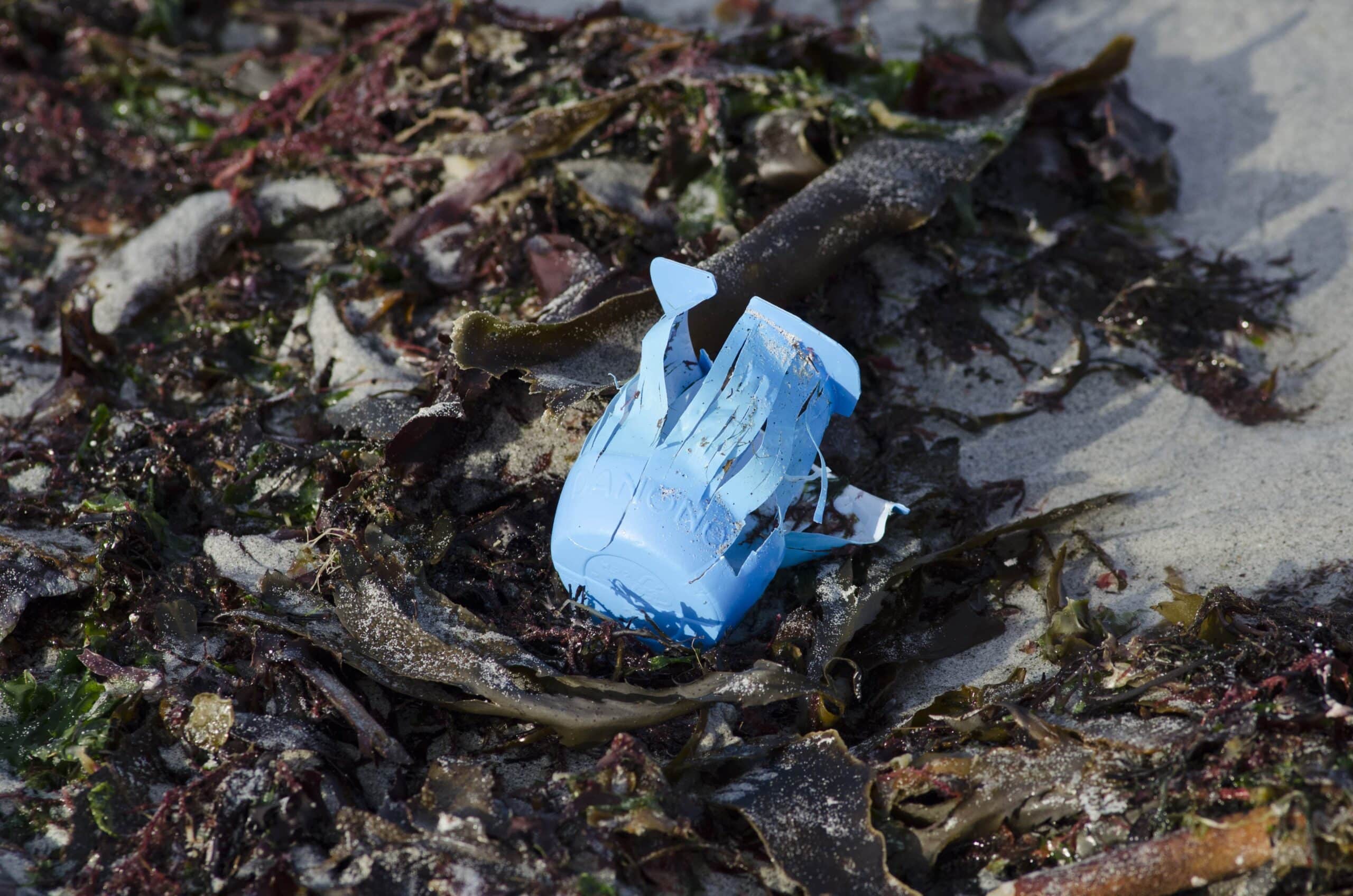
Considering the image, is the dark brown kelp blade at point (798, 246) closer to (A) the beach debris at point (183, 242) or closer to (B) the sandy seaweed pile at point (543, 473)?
(B) the sandy seaweed pile at point (543, 473)

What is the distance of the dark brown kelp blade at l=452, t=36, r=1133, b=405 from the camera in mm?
2275

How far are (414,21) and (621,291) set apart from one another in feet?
5.28

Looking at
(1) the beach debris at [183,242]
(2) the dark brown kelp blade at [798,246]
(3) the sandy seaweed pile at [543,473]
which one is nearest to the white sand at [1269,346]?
(3) the sandy seaweed pile at [543,473]

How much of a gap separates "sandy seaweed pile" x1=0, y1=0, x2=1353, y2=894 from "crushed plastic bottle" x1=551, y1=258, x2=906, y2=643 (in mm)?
159

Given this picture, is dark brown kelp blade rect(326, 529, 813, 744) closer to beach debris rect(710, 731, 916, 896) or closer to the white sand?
beach debris rect(710, 731, 916, 896)

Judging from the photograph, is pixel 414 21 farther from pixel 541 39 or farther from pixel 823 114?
pixel 823 114

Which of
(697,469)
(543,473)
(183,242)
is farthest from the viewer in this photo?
(183,242)

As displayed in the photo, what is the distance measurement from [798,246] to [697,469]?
0.98 metres

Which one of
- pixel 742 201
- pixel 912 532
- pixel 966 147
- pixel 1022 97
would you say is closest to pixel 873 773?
pixel 912 532

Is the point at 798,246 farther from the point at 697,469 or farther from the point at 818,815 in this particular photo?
the point at 818,815

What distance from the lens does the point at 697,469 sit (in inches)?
76.8

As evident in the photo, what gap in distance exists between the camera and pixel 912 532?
236cm

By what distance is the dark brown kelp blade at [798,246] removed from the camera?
228 centimetres

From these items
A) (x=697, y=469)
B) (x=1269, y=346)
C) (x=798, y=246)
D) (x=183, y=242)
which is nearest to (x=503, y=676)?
(x=697, y=469)
